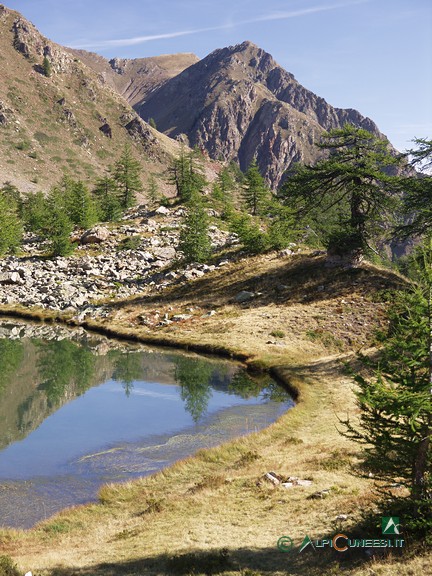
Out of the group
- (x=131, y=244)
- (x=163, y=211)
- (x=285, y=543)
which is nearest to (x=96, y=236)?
(x=131, y=244)

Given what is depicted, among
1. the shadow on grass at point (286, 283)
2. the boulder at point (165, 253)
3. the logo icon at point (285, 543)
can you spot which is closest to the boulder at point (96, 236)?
the boulder at point (165, 253)

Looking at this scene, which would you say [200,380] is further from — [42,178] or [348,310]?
[42,178]

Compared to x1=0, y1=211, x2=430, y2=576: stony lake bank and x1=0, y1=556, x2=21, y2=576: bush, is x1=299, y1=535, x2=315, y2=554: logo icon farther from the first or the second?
x1=0, y1=556, x2=21, y2=576: bush

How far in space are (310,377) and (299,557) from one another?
21.8 meters

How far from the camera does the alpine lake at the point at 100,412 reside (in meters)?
20.9

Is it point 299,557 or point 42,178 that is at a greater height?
point 42,178

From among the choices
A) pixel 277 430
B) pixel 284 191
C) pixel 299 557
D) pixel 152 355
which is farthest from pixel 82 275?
pixel 299 557

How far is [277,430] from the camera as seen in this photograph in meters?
24.6

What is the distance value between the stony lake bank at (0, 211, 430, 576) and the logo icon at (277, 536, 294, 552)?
0.23 meters

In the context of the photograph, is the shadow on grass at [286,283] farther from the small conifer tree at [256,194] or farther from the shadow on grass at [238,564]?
the shadow on grass at [238,564]

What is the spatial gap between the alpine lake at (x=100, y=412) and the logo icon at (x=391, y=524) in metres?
11.9

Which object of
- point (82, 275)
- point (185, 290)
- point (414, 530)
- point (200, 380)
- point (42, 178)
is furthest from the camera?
point (42, 178)

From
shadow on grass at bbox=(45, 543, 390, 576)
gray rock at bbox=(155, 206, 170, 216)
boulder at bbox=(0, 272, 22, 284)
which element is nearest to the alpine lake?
shadow on grass at bbox=(45, 543, 390, 576)

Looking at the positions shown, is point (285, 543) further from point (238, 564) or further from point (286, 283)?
point (286, 283)
